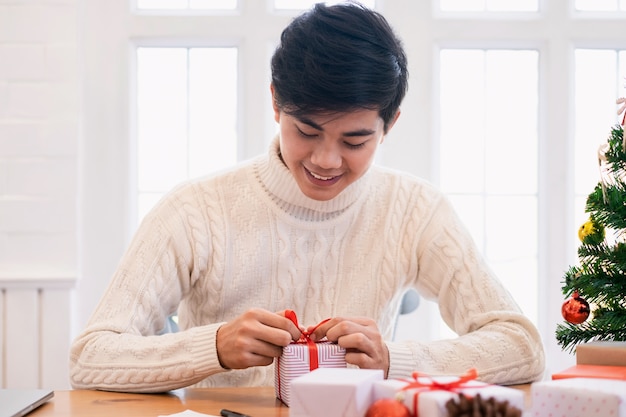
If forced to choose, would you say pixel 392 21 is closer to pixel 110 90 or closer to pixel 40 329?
pixel 110 90

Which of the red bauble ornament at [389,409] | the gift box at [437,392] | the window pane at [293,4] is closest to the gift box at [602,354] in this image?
the gift box at [437,392]

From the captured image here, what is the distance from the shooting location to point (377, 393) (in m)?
0.95

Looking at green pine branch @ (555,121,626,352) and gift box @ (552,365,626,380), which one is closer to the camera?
gift box @ (552,365,626,380)

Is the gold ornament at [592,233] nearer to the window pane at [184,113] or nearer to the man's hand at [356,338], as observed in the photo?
the man's hand at [356,338]

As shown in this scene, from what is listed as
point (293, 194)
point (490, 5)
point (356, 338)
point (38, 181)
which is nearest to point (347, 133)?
point (293, 194)

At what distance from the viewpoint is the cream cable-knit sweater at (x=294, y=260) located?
163cm

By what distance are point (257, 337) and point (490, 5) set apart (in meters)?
2.15

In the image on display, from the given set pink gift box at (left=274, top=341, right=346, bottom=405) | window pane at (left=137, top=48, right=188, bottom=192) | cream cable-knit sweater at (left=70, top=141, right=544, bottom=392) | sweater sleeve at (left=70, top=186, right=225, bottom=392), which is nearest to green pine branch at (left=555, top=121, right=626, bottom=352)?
cream cable-knit sweater at (left=70, top=141, right=544, bottom=392)

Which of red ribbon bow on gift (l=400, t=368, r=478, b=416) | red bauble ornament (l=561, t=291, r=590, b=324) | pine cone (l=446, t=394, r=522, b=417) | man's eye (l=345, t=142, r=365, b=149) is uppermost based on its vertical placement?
man's eye (l=345, t=142, r=365, b=149)

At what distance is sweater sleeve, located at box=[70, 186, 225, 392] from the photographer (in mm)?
1405

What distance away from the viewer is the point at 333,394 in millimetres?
937

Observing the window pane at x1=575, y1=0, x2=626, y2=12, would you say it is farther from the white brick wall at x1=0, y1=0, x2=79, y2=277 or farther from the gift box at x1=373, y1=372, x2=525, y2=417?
the gift box at x1=373, y1=372, x2=525, y2=417

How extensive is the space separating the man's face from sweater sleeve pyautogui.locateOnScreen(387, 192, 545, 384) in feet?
0.89

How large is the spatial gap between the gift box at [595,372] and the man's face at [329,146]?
1.97 ft
